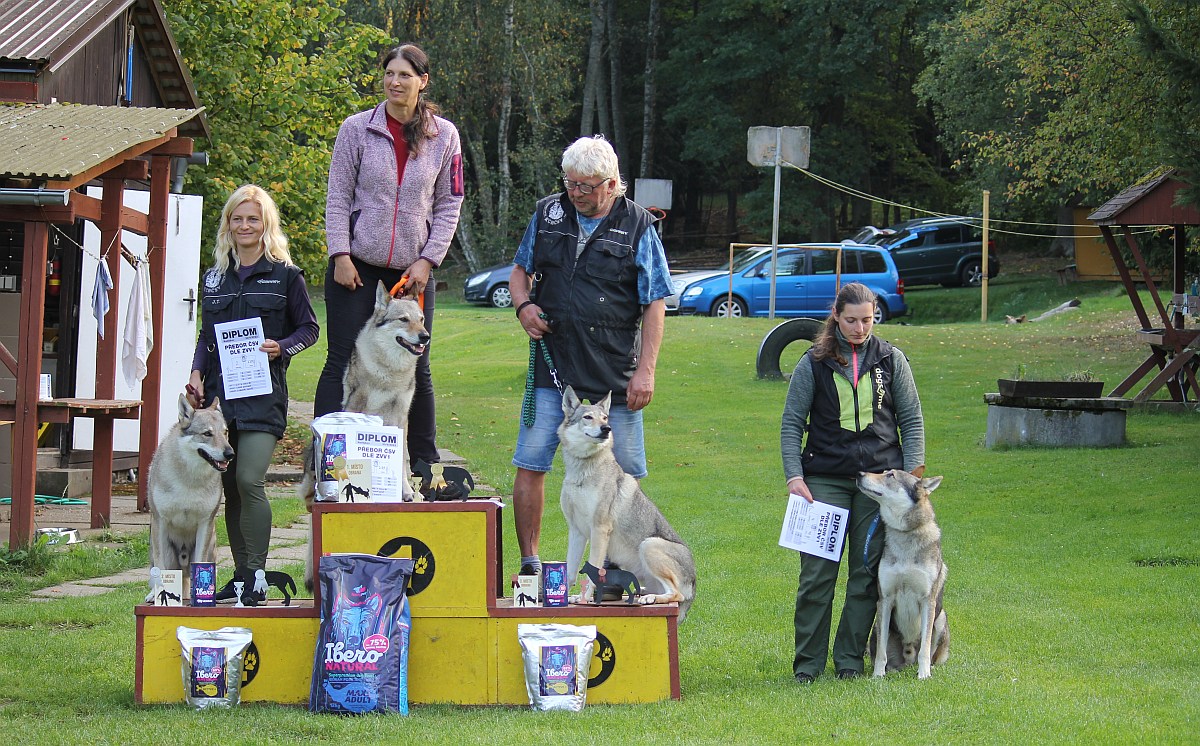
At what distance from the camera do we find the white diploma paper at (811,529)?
5.77m

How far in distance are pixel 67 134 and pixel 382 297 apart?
3967 mm

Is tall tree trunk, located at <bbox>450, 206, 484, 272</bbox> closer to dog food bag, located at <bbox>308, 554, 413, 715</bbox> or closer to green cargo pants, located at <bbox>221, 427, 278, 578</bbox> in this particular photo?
green cargo pants, located at <bbox>221, 427, 278, 578</bbox>

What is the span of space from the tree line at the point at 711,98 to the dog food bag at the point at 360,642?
31.9ft

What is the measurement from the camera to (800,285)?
26094 mm

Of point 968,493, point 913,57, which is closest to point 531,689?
point 968,493

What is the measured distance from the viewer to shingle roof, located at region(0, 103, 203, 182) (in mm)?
7773

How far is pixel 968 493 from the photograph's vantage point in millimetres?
11086

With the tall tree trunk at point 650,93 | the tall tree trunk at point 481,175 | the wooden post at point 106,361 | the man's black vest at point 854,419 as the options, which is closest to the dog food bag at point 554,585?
the man's black vest at point 854,419

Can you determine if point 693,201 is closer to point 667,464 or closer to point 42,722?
point 667,464

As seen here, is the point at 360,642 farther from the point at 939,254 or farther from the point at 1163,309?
the point at 939,254

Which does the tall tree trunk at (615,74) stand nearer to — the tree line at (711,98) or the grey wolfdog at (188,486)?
the tree line at (711,98)

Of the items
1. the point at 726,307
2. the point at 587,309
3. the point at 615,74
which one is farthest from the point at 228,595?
the point at 615,74

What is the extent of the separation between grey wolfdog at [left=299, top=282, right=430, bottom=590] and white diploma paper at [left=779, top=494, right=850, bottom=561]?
178 cm

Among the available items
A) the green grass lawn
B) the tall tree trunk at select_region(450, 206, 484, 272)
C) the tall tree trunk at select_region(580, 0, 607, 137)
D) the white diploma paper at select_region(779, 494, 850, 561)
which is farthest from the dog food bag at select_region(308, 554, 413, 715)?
the tall tree trunk at select_region(580, 0, 607, 137)
